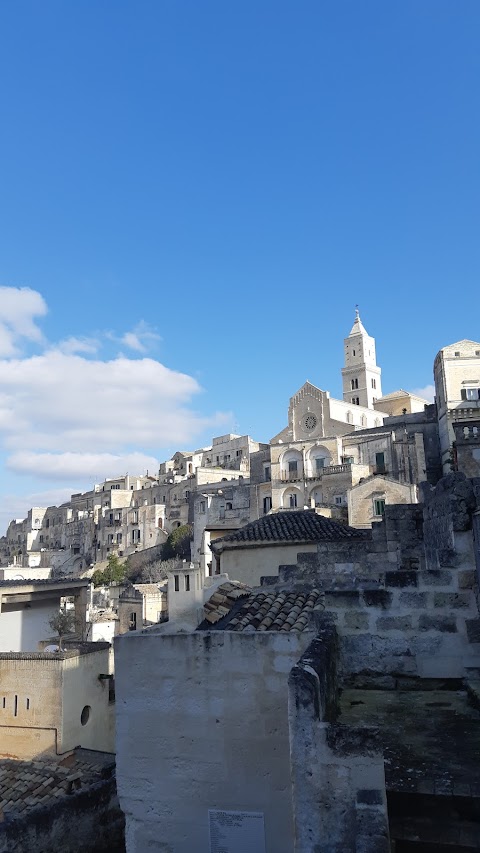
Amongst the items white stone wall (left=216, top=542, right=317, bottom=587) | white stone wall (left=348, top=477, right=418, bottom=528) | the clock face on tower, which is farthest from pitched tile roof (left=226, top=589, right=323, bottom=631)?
the clock face on tower

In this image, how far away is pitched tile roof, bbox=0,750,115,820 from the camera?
11656 mm

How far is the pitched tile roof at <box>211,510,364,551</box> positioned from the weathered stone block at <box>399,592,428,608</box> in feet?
31.9

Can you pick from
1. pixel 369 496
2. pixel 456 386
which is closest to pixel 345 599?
pixel 369 496

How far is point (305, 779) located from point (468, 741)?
1394 millimetres

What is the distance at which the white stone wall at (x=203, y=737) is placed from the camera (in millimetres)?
6285

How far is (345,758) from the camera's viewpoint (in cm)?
371

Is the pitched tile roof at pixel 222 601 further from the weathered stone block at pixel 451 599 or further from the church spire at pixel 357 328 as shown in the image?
the church spire at pixel 357 328

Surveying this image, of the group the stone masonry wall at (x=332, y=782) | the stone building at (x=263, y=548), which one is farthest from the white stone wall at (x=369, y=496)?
the stone masonry wall at (x=332, y=782)

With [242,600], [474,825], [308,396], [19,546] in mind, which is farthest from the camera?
[19,546]

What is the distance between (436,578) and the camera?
6082 mm

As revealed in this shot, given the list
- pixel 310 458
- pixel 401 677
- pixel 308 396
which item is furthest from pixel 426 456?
pixel 401 677

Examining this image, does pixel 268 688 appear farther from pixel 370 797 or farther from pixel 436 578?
pixel 370 797

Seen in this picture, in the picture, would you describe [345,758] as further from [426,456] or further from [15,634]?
[426,456]

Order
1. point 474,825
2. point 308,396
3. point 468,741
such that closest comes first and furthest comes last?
point 474,825 < point 468,741 < point 308,396
